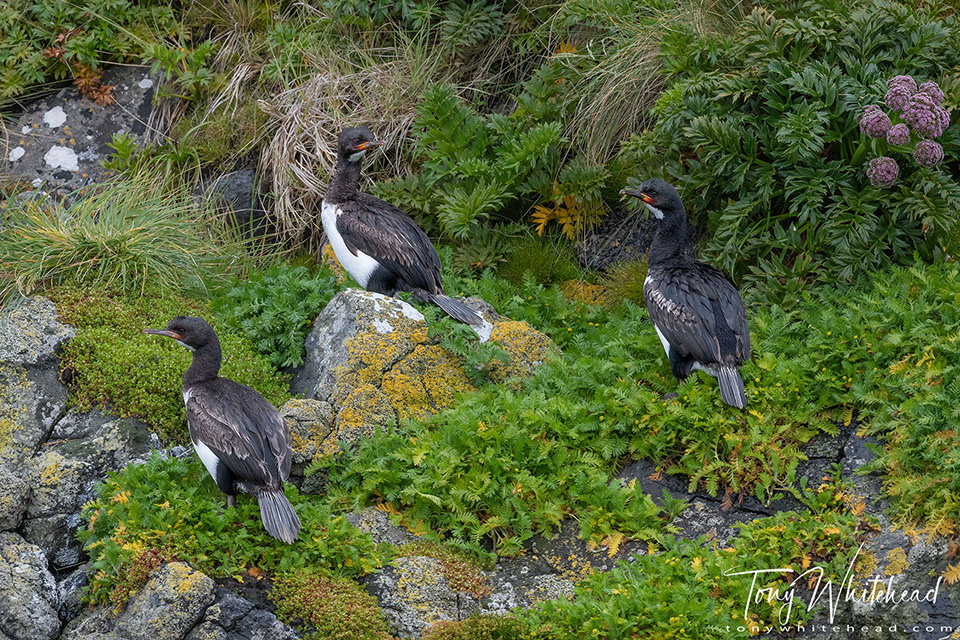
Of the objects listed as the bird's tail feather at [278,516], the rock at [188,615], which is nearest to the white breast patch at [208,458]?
the bird's tail feather at [278,516]

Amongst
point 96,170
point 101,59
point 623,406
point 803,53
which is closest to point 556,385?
point 623,406

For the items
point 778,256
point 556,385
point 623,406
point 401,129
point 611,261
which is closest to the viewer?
point 623,406

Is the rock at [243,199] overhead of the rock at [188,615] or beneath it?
beneath

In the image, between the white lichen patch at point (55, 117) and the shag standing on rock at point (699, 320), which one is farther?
the white lichen patch at point (55, 117)

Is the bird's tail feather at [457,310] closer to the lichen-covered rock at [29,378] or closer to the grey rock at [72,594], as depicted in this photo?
the lichen-covered rock at [29,378]

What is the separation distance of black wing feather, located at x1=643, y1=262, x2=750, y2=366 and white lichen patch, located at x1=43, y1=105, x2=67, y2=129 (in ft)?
22.6

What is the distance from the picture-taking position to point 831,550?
538 cm

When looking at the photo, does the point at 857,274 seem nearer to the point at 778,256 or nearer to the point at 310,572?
the point at 778,256

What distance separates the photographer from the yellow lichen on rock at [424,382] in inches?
267

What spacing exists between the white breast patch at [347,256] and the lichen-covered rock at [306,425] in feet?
5.03

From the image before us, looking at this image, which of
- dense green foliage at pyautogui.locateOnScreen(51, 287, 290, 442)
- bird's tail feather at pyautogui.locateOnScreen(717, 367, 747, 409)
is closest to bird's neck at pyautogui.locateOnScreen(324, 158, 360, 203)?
dense green foliage at pyautogui.locateOnScreen(51, 287, 290, 442)

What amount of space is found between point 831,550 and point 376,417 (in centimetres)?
296

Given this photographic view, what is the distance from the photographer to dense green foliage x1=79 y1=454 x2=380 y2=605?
527 centimetres
